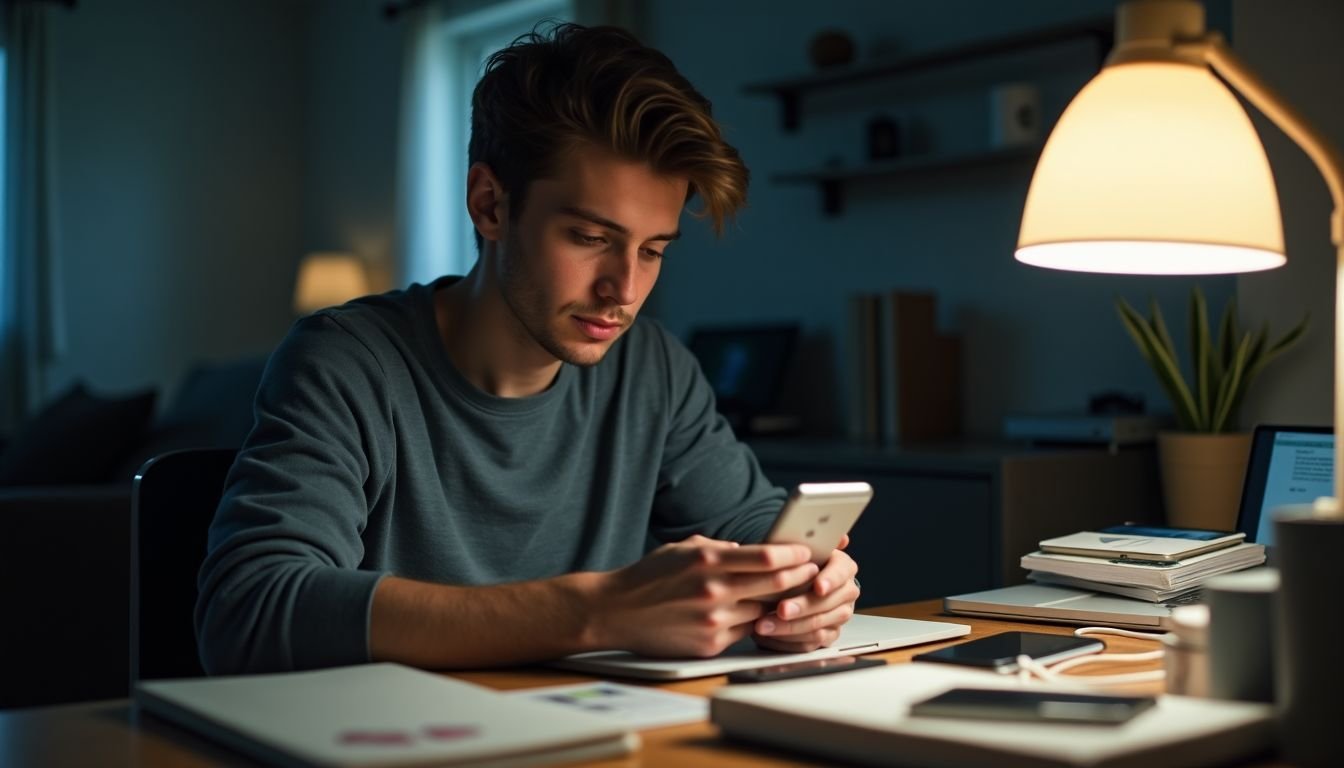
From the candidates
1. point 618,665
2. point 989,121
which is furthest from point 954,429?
point 618,665

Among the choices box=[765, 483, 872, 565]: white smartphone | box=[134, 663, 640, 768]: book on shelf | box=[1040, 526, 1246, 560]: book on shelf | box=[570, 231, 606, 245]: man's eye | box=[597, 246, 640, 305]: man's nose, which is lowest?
box=[134, 663, 640, 768]: book on shelf

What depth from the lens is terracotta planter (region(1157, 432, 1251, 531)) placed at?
7.08 feet

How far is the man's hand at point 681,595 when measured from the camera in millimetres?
1065

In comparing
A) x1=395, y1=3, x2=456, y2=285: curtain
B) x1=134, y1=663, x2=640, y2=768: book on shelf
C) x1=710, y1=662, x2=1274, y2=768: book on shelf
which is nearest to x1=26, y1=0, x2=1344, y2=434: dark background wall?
x1=395, y1=3, x2=456, y2=285: curtain

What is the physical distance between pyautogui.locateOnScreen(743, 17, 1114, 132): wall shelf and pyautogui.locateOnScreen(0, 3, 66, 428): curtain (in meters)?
3.07

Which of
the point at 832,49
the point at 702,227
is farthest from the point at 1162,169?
the point at 702,227

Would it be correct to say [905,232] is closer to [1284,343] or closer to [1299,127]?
[1284,343]

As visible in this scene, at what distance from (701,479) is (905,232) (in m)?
1.71

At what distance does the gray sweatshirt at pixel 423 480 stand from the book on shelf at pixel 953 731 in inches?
15.3

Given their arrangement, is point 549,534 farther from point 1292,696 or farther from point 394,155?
point 394,155

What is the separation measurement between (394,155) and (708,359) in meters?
2.27

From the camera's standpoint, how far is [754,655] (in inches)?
45.0

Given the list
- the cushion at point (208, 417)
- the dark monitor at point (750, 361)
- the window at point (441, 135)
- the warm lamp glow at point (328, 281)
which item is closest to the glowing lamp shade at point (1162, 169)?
the dark monitor at point (750, 361)

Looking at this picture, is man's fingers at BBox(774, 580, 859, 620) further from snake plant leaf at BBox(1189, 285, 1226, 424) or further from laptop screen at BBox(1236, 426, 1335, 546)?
snake plant leaf at BBox(1189, 285, 1226, 424)
